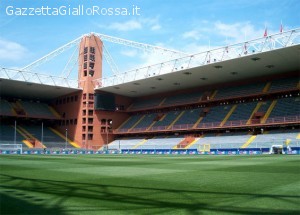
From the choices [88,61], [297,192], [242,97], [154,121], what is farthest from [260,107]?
[297,192]

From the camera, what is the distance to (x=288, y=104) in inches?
2084

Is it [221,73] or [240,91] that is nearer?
[221,73]

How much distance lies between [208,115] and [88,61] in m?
29.2

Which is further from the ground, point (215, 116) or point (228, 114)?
point (228, 114)

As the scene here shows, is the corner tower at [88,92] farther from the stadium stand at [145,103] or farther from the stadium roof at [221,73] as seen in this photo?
the stadium stand at [145,103]

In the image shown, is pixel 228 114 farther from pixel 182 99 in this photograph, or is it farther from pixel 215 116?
pixel 182 99

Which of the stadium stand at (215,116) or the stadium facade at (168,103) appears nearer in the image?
the stadium facade at (168,103)

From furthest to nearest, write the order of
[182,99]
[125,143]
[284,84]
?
[125,143] < [182,99] < [284,84]

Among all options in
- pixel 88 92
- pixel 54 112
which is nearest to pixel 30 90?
pixel 54 112

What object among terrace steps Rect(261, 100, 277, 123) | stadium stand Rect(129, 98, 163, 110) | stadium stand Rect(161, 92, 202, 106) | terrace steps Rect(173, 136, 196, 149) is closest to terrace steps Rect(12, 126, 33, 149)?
stadium stand Rect(129, 98, 163, 110)

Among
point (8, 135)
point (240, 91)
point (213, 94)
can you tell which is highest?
point (213, 94)

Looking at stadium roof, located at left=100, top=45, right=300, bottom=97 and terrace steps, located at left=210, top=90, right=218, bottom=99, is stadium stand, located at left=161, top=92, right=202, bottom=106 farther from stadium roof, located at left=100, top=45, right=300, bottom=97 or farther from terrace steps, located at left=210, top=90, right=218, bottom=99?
terrace steps, located at left=210, top=90, right=218, bottom=99

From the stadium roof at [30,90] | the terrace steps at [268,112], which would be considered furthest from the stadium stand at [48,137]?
the terrace steps at [268,112]

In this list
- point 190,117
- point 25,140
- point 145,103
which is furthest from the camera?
point 145,103
